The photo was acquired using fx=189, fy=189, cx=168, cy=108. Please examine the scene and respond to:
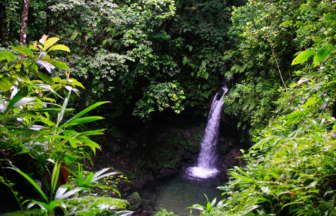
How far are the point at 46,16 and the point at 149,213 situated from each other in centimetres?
834

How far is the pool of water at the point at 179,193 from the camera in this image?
6.75 meters

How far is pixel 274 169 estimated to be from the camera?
4.85 feet

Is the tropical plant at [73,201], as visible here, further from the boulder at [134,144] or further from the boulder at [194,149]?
the boulder at [194,149]

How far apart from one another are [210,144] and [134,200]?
479 cm

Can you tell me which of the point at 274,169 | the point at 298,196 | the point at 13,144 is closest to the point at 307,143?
the point at 274,169

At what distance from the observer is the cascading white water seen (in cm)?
939

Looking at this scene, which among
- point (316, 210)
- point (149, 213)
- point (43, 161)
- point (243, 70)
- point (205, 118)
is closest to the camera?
Result: point (316, 210)

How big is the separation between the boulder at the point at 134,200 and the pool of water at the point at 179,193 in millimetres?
233

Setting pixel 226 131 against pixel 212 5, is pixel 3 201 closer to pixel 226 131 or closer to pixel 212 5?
pixel 226 131

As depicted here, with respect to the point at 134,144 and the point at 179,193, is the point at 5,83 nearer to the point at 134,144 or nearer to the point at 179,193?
the point at 179,193

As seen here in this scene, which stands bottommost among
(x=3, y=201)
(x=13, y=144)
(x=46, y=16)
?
(x=3, y=201)

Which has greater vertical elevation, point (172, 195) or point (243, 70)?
point (243, 70)

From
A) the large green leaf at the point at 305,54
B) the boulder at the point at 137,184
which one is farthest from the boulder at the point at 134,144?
the large green leaf at the point at 305,54

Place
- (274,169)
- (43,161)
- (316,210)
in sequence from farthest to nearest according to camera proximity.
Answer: (274,169)
(43,161)
(316,210)
